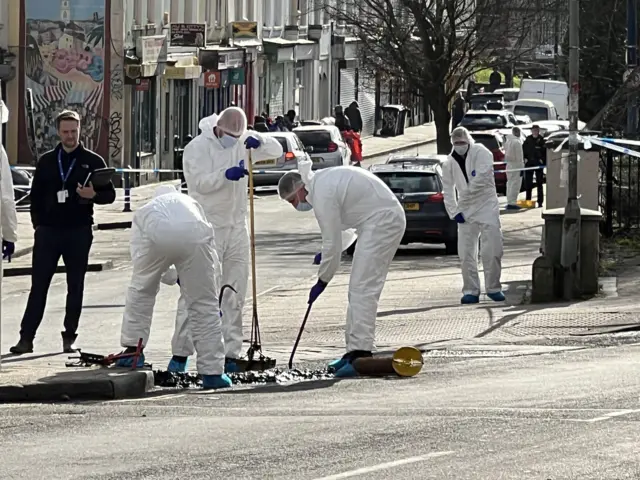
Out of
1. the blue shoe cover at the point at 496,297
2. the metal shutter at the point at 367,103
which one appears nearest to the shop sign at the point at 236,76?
the metal shutter at the point at 367,103

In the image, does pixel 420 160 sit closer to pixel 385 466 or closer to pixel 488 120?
pixel 385 466

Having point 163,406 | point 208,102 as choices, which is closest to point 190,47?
point 208,102

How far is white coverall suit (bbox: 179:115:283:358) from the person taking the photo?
12.8 metres

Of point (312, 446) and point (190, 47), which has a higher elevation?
point (190, 47)

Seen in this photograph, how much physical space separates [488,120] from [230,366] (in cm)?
3927

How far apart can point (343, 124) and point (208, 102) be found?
4024 mm

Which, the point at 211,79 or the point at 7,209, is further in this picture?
the point at 211,79

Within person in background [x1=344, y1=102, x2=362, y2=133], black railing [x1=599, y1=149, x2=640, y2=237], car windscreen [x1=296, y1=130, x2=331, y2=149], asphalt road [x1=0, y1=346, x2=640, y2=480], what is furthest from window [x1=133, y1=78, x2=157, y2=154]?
asphalt road [x1=0, y1=346, x2=640, y2=480]

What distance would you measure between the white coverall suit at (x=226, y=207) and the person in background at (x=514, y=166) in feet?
70.2

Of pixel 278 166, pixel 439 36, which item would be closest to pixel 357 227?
pixel 278 166

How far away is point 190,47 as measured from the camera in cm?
4603

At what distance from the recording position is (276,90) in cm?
5797

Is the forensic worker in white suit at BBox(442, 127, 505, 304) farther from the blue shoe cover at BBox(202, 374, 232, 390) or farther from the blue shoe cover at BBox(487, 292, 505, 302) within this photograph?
the blue shoe cover at BBox(202, 374, 232, 390)

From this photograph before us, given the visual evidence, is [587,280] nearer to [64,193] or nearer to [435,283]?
[435,283]
